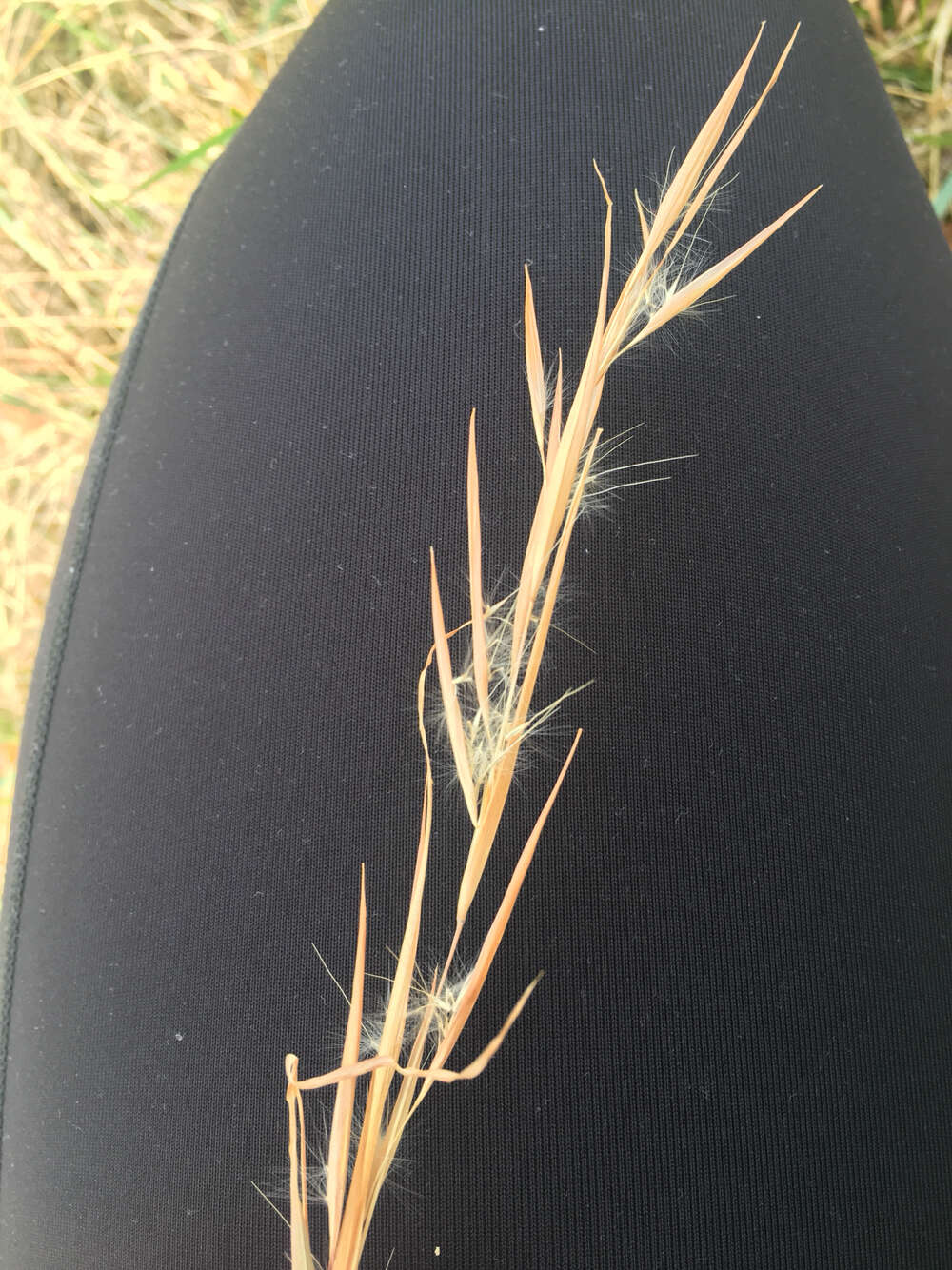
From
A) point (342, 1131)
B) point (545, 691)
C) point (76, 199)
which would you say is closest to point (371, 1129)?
point (342, 1131)

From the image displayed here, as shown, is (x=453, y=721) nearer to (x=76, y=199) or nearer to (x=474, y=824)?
(x=474, y=824)

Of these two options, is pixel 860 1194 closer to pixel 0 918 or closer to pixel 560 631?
pixel 560 631

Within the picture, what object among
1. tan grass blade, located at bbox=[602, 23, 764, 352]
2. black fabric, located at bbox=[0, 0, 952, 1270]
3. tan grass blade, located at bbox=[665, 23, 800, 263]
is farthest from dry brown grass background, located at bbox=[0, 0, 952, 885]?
tan grass blade, located at bbox=[602, 23, 764, 352]

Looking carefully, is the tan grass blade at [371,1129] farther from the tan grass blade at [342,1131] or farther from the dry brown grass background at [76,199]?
the dry brown grass background at [76,199]

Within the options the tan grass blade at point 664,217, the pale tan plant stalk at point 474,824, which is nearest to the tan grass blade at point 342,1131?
the pale tan plant stalk at point 474,824

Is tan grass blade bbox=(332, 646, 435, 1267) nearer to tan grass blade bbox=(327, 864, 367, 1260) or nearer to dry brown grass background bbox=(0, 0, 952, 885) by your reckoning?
tan grass blade bbox=(327, 864, 367, 1260)

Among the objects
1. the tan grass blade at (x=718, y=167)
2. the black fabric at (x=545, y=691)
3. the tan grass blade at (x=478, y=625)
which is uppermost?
the tan grass blade at (x=718, y=167)
